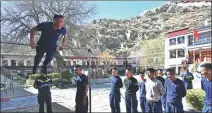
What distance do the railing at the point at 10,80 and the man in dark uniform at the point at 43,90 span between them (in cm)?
14

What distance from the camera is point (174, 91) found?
426 cm

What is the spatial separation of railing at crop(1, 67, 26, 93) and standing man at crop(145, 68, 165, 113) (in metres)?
1.97

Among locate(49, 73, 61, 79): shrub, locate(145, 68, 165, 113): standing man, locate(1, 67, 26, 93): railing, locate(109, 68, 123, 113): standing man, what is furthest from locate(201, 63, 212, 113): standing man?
locate(1, 67, 26, 93): railing

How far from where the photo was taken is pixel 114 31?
3834 mm

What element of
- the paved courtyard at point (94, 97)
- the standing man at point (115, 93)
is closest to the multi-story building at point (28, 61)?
the paved courtyard at point (94, 97)

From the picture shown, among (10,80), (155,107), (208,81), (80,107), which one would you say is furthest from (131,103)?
(10,80)

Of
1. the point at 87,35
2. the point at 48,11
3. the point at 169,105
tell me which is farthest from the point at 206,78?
the point at 48,11

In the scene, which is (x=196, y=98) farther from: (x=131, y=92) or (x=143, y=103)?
(x=131, y=92)

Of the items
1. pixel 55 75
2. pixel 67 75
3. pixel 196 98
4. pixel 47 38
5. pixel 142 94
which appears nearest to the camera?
pixel 47 38

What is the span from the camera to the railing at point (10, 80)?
2.66 m

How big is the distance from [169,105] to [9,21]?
8.63 ft

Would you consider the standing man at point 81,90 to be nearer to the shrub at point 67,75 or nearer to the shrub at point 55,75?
the shrub at point 67,75

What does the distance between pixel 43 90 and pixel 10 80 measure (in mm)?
349

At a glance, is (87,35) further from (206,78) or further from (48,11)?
(206,78)
